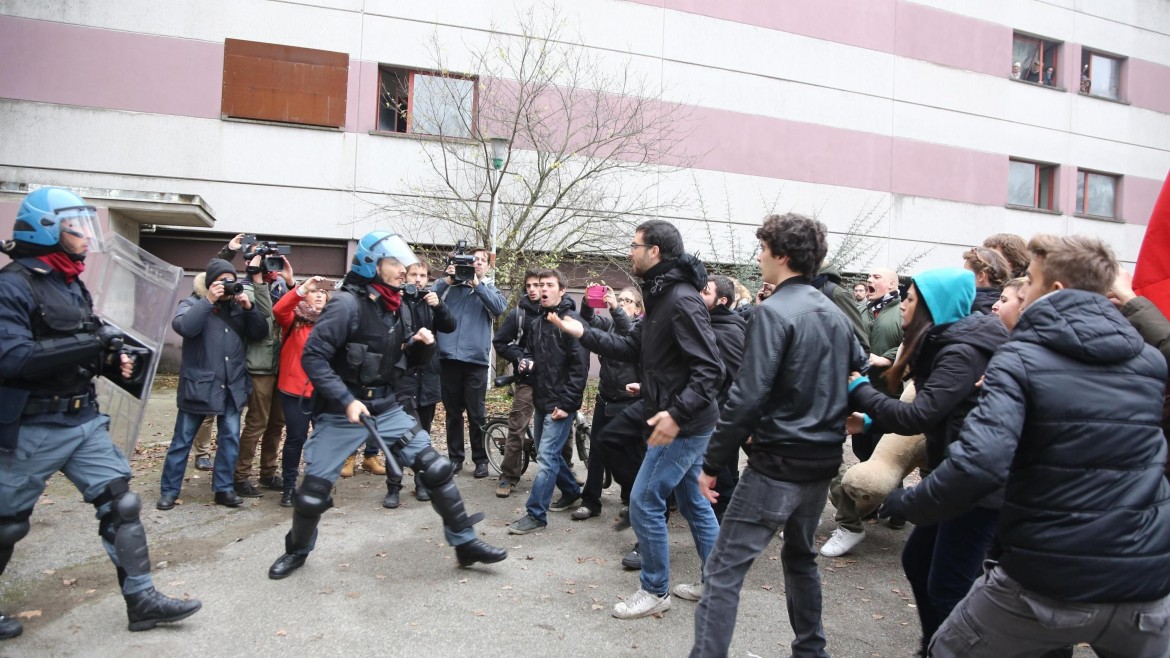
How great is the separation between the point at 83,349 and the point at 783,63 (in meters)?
16.6

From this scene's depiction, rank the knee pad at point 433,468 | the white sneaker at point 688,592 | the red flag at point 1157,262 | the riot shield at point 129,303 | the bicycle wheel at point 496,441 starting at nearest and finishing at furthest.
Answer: the red flag at point 1157,262 → the white sneaker at point 688,592 → the knee pad at point 433,468 → the riot shield at point 129,303 → the bicycle wheel at point 496,441

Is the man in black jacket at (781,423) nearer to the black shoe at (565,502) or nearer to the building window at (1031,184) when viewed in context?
the black shoe at (565,502)

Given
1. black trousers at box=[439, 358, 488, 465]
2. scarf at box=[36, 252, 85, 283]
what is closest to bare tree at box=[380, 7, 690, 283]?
black trousers at box=[439, 358, 488, 465]

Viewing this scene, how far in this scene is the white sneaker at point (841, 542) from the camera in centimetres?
567

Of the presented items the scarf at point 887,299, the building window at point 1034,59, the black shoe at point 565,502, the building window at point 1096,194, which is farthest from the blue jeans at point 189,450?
the building window at point 1096,194

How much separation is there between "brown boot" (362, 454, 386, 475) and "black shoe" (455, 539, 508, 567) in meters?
2.90

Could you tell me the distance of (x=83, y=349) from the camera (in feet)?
12.7

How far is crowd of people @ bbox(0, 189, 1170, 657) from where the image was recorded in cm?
238

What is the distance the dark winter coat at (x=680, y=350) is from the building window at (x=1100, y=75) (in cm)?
2198

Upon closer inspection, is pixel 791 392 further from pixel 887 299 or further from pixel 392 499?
pixel 392 499

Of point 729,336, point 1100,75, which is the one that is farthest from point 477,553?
point 1100,75

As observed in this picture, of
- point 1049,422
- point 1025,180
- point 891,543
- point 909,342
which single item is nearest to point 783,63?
Answer: point 1025,180

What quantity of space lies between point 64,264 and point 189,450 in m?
2.84

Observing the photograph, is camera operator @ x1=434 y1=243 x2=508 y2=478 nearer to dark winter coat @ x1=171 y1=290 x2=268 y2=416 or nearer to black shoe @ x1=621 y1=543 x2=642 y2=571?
dark winter coat @ x1=171 y1=290 x2=268 y2=416
